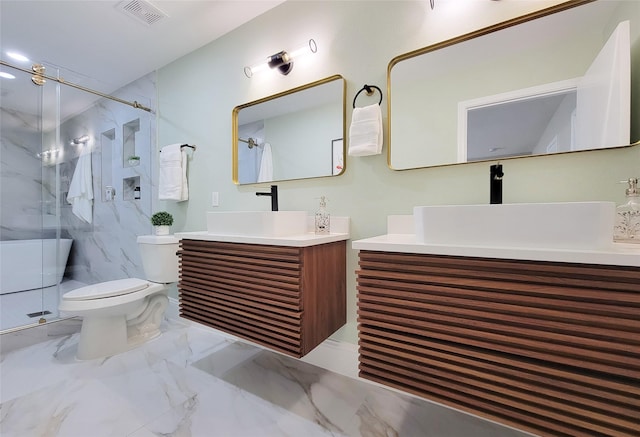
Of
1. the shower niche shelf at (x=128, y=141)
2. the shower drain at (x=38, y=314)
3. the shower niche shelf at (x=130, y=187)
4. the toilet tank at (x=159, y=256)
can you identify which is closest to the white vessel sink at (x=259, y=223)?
the toilet tank at (x=159, y=256)

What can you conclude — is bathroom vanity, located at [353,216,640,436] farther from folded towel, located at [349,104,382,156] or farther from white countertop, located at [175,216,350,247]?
folded towel, located at [349,104,382,156]

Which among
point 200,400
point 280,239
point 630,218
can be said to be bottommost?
point 200,400

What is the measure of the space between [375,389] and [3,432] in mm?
1628

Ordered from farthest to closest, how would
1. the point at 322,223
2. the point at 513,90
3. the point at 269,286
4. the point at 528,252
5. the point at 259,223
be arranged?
1. the point at 322,223
2. the point at 259,223
3. the point at 269,286
4. the point at 513,90
5. the point at 528,252

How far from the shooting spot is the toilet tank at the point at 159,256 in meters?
2.11

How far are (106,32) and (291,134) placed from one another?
165 centimetres

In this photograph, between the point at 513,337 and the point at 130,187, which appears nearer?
the point at 513,337

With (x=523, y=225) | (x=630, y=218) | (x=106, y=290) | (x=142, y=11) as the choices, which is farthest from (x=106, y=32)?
(x=630, y=218)

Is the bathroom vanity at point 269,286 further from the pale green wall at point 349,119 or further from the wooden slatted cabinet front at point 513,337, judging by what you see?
the wooden slatted cabinet front at point 513,337

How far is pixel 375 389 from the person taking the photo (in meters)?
1.46

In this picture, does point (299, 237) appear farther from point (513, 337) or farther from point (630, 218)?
point (630, 218)

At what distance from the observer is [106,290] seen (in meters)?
1.78

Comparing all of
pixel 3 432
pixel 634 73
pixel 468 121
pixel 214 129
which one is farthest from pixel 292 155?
pixel 3 432

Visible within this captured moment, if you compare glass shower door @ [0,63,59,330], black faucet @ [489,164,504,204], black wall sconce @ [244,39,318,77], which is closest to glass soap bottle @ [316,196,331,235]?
black faucet @ [489,164,504,204]
